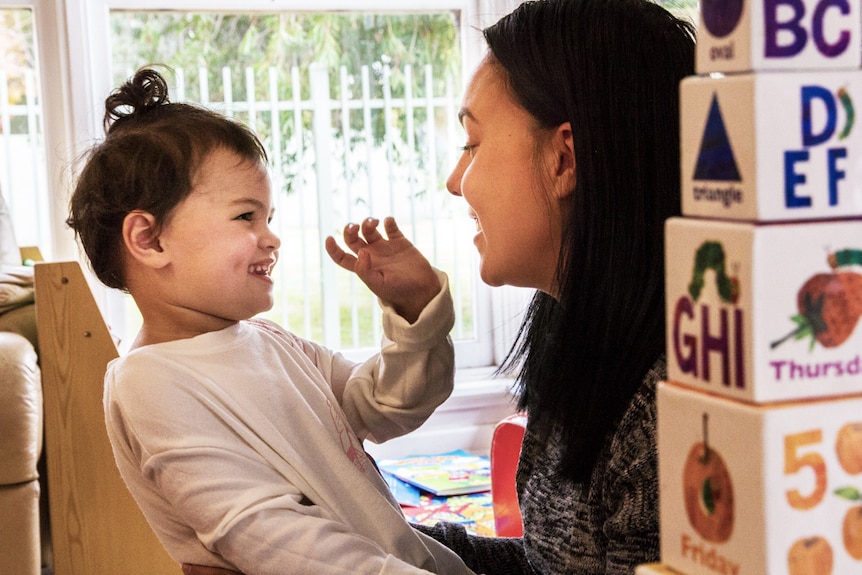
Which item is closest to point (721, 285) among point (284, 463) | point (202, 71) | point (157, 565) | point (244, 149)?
point (284, 463)

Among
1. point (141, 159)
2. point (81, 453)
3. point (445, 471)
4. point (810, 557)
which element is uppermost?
point (141, 159)

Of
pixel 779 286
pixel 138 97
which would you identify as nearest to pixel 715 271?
pixel 779 286

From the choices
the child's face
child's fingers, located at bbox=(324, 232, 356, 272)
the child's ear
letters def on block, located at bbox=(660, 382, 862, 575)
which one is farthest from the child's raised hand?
letters def on block, located at bbox=(660, 382, 862, 575)

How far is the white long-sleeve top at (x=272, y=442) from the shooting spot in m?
1.09

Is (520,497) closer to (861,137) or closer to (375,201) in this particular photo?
(861,137)

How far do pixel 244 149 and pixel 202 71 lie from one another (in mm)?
2182

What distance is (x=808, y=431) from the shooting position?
1.64 feet

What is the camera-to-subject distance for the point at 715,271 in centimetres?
52

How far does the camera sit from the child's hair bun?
135cm

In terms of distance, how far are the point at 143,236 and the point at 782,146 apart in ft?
3.08

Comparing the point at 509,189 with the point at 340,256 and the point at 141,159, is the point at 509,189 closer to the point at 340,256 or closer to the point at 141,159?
the point at 340,256

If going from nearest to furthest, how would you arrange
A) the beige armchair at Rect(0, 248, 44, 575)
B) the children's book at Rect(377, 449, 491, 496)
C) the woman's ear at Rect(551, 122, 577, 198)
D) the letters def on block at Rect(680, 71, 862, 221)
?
1. the letters def on block at Rect(680, 71, 862, 221)
2. the woman's ear at Rect(551, 122, 577, 198)
3. the beige armchair at Rect(0, 248, 44, 575)
4. the children's book at Rect(377, 449, 491, 496)

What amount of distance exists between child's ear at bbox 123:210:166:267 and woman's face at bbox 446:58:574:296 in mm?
383

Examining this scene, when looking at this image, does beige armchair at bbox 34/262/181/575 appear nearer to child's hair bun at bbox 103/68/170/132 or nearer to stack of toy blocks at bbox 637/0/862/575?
child's hair bun at bbox 103/68/170/132
